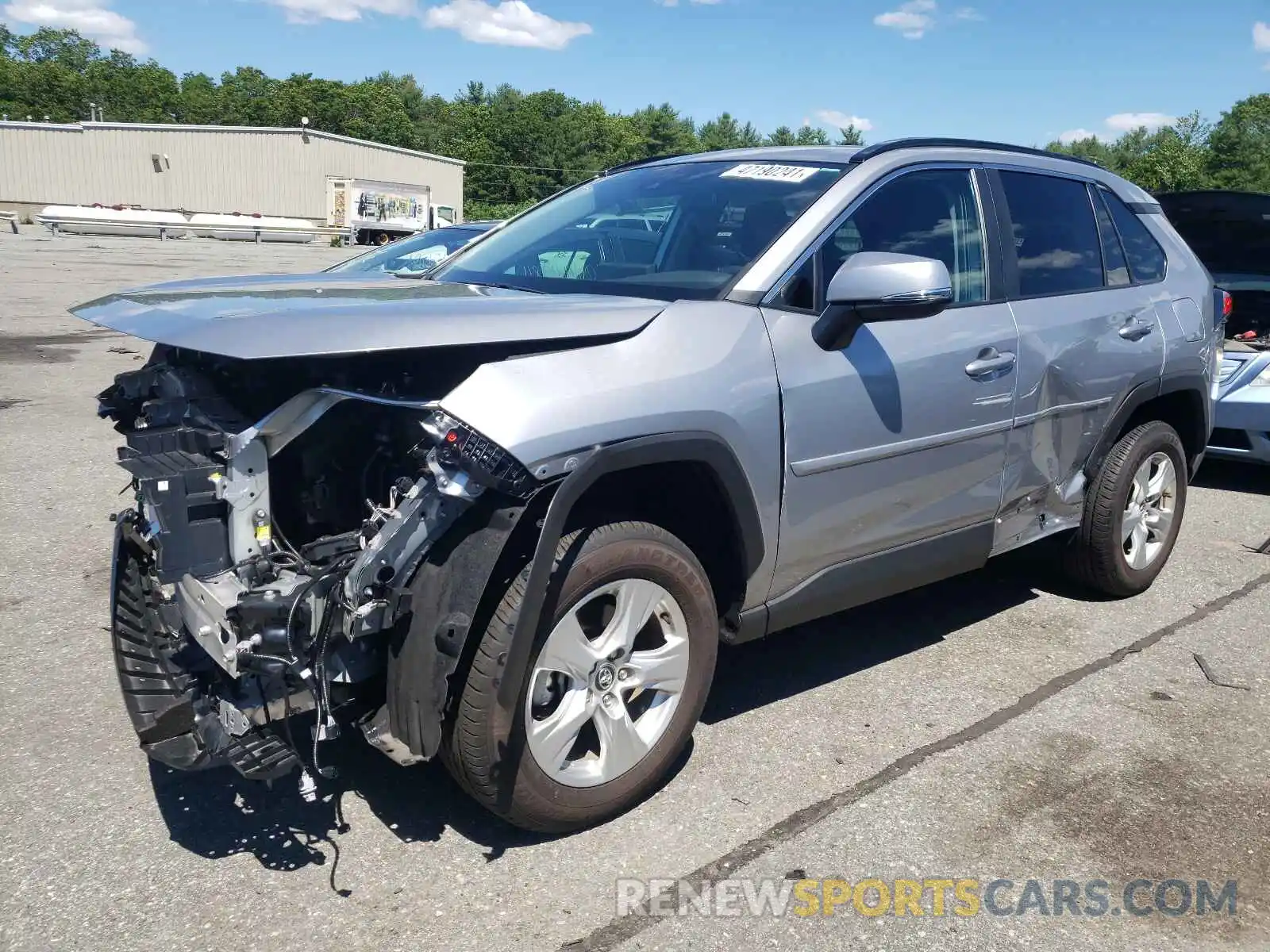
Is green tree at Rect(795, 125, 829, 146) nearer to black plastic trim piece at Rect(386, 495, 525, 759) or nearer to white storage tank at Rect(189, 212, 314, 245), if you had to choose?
black plastic trim piece at Rect(386, 495, 525, 759)

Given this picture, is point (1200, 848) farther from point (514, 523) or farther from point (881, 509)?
point (514, 523)

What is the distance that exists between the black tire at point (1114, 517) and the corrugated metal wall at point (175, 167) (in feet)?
187

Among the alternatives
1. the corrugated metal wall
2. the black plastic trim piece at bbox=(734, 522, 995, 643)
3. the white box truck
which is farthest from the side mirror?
the corrugated metal wall

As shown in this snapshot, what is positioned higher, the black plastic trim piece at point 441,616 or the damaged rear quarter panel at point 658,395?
the damaged rear quarter panel at point 658,395

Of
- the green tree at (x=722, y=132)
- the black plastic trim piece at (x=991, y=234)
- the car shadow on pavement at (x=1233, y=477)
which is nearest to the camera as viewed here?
the black plastic trim piece at (x=991, y=234)

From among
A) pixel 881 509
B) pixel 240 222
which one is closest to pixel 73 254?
pixel 240 222

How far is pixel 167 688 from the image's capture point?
2805 millimetres

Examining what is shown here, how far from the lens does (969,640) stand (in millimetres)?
4418

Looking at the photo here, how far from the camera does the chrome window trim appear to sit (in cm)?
317

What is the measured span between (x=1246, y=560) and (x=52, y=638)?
5948mm

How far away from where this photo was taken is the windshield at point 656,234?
10.9 feet

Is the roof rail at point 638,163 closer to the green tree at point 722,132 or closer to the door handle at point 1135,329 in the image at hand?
the door handle at point 1135,329

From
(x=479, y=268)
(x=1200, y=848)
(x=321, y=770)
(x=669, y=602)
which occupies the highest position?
(x=479, y=268)

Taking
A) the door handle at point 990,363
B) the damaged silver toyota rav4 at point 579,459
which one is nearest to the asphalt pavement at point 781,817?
the damaged silver toyota rav4 at point 579,459
